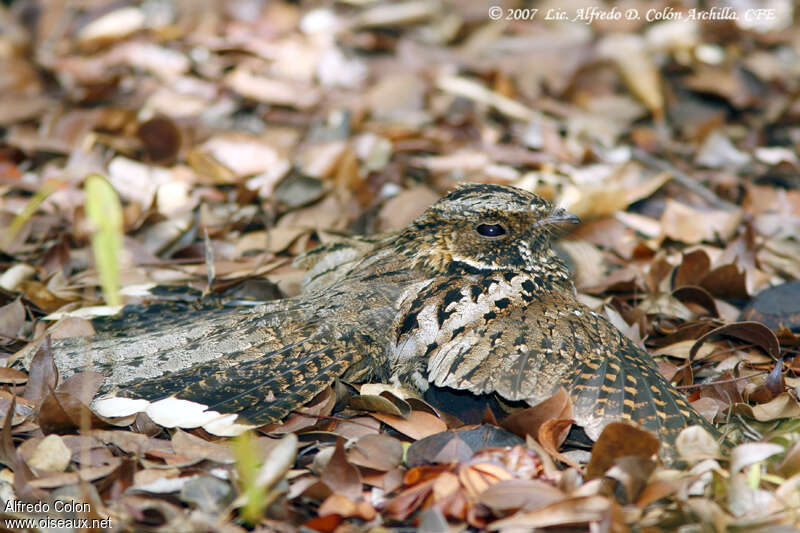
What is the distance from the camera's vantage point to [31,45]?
722 centimetres

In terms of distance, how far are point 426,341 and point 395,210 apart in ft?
5.78

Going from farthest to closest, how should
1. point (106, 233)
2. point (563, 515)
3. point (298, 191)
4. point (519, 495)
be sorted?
1. point (298, 191)
2. point (519, 495)
3. point (563, 515)
4. point (106, 233)

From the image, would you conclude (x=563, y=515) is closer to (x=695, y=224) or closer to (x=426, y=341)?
(x=426, y=341)

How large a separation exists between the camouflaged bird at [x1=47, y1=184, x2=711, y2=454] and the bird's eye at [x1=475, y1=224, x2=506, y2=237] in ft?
0.03

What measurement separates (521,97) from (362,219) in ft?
7.76

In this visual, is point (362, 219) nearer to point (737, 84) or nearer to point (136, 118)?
point (136, 118)

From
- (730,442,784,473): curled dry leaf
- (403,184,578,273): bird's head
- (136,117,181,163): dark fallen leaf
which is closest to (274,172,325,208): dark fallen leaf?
(136,117,181,163): dark fallen leaf

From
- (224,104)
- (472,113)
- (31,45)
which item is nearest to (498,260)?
(472,113)

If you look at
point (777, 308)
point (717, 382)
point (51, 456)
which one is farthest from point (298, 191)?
point (777, 308)

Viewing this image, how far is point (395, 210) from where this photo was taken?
5348mm

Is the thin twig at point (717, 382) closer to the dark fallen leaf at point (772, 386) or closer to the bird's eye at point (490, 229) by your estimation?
the dark fallen leaf at point (772, 386)

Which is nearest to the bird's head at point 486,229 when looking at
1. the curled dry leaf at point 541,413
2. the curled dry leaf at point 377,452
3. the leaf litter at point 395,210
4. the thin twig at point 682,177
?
the leaf litter at point 395,210

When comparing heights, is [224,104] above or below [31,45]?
below

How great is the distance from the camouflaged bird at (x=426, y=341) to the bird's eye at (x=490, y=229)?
0.03 feet
